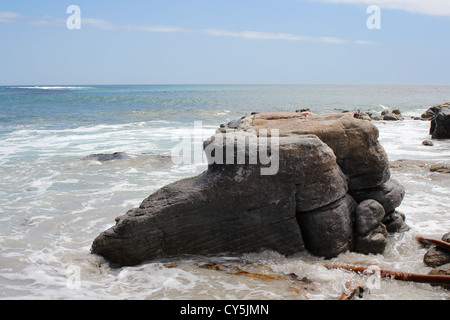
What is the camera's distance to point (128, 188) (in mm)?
10273

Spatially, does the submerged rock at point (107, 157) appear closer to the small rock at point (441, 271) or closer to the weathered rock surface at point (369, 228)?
the weathered rock surface at point (369, 228)

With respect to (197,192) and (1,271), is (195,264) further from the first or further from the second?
(1,271)

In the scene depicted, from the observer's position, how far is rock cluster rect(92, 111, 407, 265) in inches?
227

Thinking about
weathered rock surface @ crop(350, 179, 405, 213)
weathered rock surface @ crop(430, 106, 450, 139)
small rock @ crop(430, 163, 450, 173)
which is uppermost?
weathered rock surface @ crop(430, 106, 450, 139)

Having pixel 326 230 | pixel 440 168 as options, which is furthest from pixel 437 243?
pixel 440 168

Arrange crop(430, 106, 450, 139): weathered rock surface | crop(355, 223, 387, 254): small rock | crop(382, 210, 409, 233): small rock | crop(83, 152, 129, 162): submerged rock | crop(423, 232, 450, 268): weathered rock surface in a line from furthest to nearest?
crop(430, 106, 450, 139): weathered rock surface
crop(83, 152, 129, 162): submerged rock
crop(382, 210, 409, 233): small rock
crop(355, 223, 387, 254): small rock
crop(423, 232, 450, 268): weathered rock surface

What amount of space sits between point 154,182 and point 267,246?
18.5 feet

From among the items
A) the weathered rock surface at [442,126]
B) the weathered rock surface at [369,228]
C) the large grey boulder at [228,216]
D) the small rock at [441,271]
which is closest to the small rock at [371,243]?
the weathered rock surface at [369,228]

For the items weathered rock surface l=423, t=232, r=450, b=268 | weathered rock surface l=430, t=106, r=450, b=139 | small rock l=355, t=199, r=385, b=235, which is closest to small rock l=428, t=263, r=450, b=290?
weathered rock surface l=423, t=232, r=450, b=268

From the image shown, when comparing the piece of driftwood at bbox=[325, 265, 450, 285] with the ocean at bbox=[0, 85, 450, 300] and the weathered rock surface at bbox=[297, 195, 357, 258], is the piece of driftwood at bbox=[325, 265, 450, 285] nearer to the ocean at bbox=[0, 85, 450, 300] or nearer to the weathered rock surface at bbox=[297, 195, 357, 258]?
the ocean at bbox=[0, 85, 450, 300]

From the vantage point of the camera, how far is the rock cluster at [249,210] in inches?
227

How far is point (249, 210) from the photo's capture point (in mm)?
5824

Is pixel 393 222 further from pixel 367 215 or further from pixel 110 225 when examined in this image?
pixel 110 225

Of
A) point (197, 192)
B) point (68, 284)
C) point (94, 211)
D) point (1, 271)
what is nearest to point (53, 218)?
point (94, 211)
